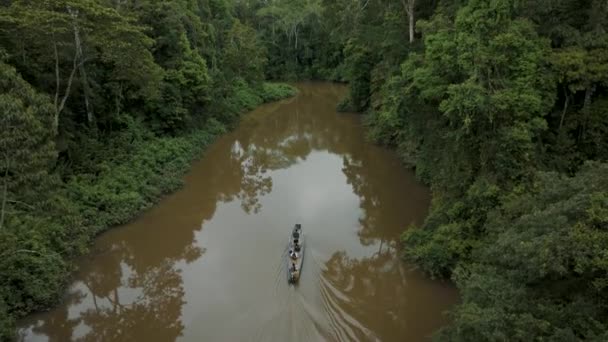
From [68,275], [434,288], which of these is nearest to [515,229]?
[434,288]

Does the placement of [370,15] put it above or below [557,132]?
above

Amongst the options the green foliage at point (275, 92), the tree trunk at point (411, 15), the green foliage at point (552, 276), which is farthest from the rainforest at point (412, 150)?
the green foliage at point (275, 92)

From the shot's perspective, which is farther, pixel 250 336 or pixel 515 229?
pixel 250 336

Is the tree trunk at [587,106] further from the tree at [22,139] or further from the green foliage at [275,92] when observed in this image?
the green foliage at [275,92]

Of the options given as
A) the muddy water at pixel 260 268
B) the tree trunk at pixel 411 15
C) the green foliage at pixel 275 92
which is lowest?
the muddy water at pixel 260 268

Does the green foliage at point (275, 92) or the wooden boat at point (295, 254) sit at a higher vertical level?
the green foliage at point (275, 92)

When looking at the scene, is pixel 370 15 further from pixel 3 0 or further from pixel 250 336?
pixel 250 336
